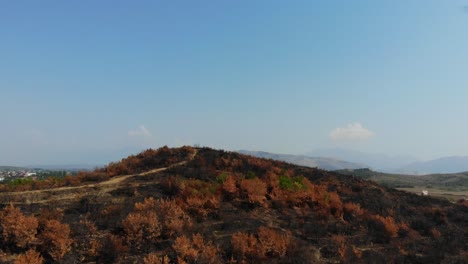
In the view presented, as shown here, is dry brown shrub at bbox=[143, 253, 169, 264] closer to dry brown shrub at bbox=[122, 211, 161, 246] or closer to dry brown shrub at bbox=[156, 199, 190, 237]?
dry brown shrub at bbox=[122, 211, 161, 246]

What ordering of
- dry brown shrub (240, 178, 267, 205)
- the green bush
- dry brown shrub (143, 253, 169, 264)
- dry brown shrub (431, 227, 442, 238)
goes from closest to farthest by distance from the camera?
dry brown shrub (143, 253, 169, 264) → dry brown shrub (431, 227, 442, 238) → dry brown shrub (240, 178, 267, 205) → the green bush

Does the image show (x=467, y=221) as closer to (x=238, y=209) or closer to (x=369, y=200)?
(x=369, y=200)

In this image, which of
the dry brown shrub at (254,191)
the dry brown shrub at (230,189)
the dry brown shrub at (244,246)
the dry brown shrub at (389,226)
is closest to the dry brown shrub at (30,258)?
the dry brown shrub at (244,246)

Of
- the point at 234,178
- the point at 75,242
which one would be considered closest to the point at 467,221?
the point at 234,178

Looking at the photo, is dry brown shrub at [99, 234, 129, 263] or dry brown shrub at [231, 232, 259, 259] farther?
dry brown shrub at [231, 232, 259, 259]

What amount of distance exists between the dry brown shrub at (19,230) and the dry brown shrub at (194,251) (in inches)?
Result: 192

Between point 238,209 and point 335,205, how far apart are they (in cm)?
551

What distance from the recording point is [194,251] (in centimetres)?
1204

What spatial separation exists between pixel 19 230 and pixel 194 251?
5.93 metres

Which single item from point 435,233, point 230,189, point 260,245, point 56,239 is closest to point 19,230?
point 56,239

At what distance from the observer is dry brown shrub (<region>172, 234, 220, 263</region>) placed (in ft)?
39.0

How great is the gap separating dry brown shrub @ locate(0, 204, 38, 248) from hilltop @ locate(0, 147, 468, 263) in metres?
0.03

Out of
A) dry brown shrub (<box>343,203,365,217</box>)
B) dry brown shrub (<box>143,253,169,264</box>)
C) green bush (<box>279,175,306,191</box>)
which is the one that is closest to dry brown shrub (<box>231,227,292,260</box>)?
dry brown shrub (<box>143,253,169,264</box>)

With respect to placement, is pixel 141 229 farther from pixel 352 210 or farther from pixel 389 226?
pixel 352 210
